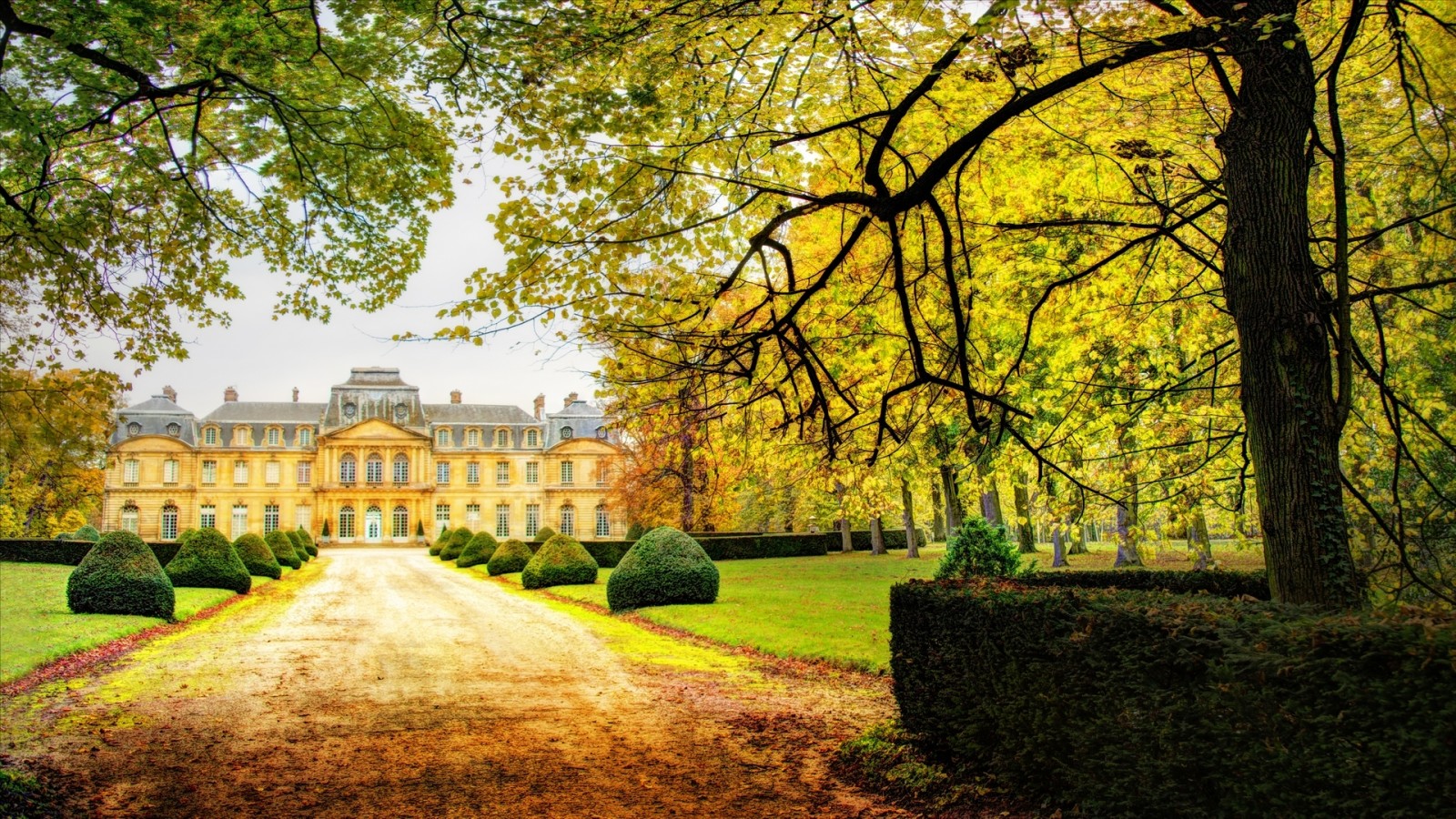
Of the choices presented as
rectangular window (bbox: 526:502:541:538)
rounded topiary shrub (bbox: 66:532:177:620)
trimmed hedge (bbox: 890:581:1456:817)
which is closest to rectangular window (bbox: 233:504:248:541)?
rectangular window (bbox: 526:502:541:538)

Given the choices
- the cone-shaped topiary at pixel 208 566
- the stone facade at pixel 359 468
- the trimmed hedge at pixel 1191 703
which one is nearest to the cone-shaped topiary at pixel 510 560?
the cone-shaped topiary at pixel 208 566

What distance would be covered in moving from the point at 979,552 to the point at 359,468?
52965 mm

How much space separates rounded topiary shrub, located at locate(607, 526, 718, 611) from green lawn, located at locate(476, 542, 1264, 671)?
0.30 m

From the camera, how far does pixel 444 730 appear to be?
660cm

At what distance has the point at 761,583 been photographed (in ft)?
62.4

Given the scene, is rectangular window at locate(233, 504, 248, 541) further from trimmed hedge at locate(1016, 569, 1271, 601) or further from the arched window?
trimmed hedge at locate(1016, 569, 1271, 601)

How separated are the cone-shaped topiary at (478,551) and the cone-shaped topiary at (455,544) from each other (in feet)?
14.2

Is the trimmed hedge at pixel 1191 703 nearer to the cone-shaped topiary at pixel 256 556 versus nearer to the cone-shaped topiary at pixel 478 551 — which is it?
the cone-shaped topiary at pixel 256 556

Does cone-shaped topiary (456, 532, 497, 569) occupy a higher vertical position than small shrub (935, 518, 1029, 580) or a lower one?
lower

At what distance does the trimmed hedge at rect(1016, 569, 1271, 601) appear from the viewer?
630 cm

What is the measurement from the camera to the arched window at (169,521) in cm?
5494

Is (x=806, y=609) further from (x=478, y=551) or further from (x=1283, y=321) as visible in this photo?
(x=478, y=551)

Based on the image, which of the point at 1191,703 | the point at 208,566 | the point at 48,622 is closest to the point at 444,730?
the point at 1191,703

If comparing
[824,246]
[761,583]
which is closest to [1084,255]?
[824,246]
